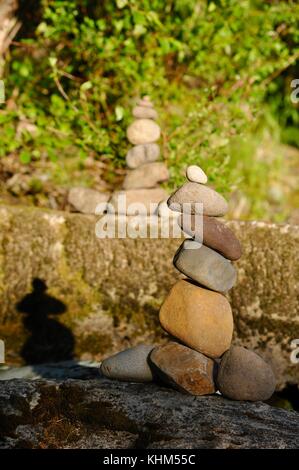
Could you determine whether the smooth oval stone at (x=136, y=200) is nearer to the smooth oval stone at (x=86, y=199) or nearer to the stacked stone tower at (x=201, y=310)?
the smooth oval stone at (x=86, y=199)

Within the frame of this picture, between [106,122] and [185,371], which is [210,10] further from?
[185,371]

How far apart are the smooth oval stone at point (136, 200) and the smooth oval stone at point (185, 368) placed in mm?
1363

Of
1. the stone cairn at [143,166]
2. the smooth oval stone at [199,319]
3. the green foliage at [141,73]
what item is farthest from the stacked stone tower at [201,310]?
the green foliage at [141,73]

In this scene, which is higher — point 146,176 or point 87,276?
point 146,176

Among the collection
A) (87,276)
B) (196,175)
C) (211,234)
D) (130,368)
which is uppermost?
(196,175)

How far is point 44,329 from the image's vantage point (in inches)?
146

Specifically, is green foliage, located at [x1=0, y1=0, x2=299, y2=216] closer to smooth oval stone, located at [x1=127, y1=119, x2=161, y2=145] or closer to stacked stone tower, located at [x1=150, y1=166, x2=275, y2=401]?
smooth oval stone, located at [x1=127, y1=119, x2=161, y2=145]

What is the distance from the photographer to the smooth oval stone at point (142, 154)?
12.2 ft

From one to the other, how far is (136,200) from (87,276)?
0.59 metres

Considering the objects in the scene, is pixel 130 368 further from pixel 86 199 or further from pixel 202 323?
pixel 86 199

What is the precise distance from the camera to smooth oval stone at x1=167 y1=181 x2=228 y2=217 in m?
2.55

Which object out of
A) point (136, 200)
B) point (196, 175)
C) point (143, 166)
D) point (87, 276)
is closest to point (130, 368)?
point (196, 175)
